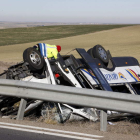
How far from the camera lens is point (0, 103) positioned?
6.30m

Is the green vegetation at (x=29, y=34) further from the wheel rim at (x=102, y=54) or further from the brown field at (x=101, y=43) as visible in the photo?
the wheel rim at (x=102, y=54)

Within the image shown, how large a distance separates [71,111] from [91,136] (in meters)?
1.40

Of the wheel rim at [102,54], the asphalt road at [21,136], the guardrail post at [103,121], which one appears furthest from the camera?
the wheel rim at [102,54]

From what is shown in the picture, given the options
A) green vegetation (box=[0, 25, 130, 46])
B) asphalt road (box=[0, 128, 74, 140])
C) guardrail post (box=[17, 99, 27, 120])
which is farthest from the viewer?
green vegetation (box=[0, 25, 130, 46])

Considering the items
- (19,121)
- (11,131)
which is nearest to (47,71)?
(19,121)

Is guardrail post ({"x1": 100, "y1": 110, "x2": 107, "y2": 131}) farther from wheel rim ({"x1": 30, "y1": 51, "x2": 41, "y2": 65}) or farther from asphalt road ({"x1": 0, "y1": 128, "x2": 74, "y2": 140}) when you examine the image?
wheel rim ({"x1": 30, "y1": 51, "x2": 41, "y2": 65})

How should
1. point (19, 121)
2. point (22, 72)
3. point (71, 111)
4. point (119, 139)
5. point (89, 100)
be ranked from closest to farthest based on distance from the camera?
point (119, 139), point (89, 100), point (19, 121), point (71, 111), point (22, 72)

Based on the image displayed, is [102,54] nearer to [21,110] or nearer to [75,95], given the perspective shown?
[75,95]

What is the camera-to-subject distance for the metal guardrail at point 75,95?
15.5 ft

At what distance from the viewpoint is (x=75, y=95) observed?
5031 mm

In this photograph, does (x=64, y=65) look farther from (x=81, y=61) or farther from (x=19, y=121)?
(x=19, y=121)

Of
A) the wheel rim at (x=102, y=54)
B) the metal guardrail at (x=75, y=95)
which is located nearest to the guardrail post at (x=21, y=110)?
the metal guardrail at (x=75, y=95)

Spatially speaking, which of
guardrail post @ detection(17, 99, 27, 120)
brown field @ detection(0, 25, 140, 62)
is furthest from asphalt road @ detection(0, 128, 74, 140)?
brown field @ detection(0, 25, 140, 62)

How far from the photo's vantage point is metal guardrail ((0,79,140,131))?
4.72 metres
